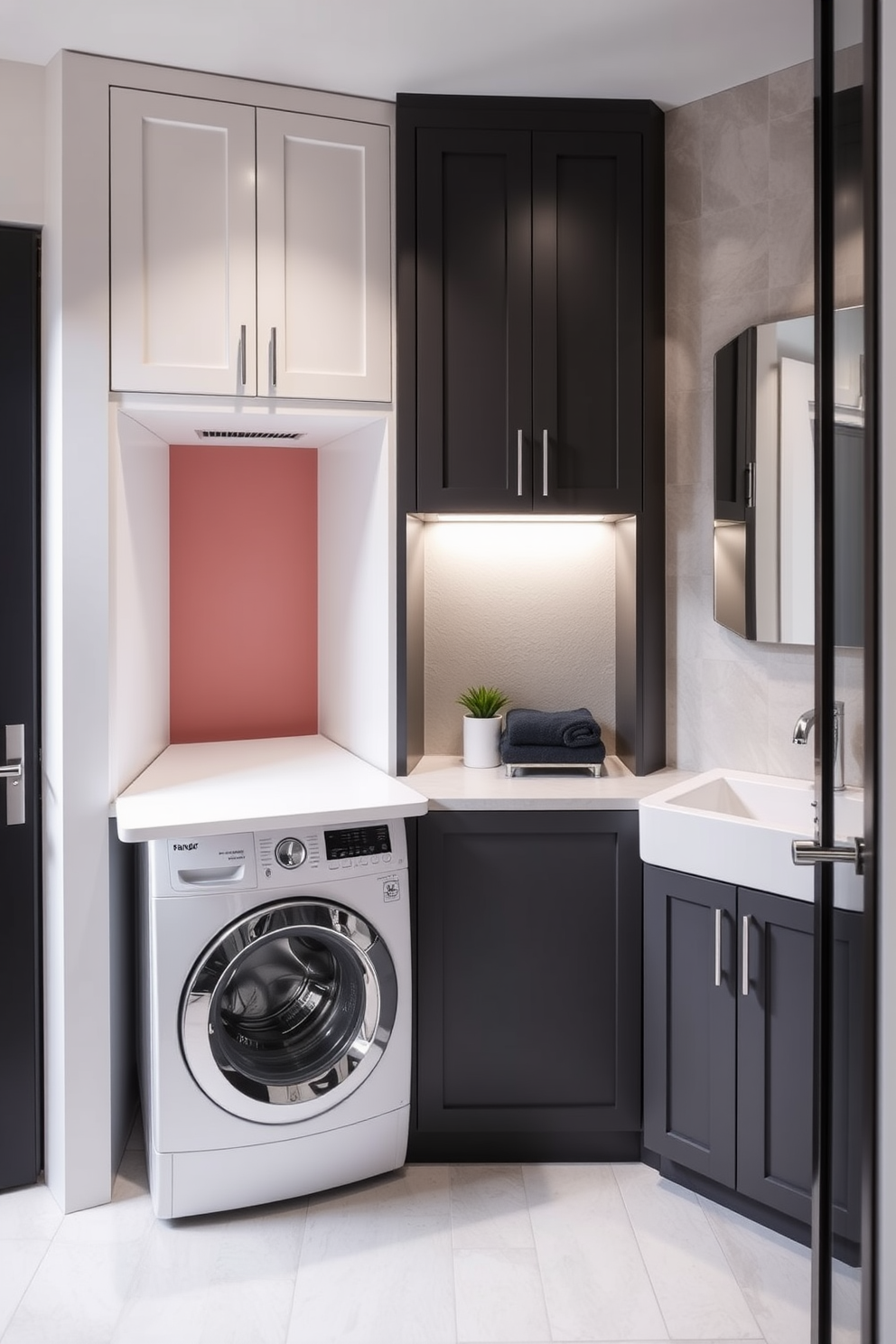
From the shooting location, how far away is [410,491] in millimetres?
2494

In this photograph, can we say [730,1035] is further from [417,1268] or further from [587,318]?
[587,318]

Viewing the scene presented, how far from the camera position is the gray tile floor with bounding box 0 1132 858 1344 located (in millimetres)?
1860

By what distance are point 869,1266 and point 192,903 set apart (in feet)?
4.67

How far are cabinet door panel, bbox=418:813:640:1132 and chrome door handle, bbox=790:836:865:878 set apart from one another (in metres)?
1.05

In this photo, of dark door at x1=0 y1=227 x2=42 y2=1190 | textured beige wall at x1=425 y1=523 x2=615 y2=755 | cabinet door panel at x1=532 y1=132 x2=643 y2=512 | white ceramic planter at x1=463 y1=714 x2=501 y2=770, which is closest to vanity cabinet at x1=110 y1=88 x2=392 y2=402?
dark door at x1=0 y1=227 x2=42 y2=1190

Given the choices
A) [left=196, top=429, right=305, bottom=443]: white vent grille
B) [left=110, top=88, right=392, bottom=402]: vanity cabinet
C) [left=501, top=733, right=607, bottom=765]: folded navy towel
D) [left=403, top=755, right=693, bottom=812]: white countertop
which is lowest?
[left=403, top=755, right=693, bottom=812]: white countertop

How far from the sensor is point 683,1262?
2.04 meters

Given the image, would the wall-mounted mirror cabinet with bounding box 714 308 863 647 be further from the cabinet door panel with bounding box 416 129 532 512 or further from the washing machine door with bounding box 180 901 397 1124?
the washing machine door with bounding box 180 901 397 1124

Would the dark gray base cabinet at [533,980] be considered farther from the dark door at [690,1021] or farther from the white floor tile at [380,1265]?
the white floor tile at [380,1265]

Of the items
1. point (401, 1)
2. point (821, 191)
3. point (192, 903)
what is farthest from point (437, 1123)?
point (401, 1)

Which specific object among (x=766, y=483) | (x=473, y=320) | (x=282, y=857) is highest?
(x=473, y=320)

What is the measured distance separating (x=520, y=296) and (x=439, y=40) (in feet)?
1.92

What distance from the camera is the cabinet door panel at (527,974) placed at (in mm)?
2355

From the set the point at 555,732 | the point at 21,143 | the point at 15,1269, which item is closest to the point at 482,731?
the point at 555,732
